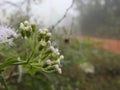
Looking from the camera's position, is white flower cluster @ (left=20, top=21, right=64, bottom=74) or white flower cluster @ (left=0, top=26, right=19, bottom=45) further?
white flower cluster @ (left=20, top=21, right=64, bottom=74)

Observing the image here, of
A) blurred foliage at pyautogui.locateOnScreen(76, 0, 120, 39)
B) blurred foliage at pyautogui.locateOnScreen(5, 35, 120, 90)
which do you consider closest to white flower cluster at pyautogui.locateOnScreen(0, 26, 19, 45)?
blurred foliage at pyautogui.locateOnScreen(5, 35, 120, 90)

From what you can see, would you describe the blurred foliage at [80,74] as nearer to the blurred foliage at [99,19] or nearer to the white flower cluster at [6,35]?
the white flower cluster at [6,35]

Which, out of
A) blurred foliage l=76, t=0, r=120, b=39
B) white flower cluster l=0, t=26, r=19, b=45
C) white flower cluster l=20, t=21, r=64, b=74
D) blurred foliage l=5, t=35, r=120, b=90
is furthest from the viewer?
blurred foliage l=76, t=0, r=120, b=39

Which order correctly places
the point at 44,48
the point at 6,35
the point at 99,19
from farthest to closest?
the point at 99,19 < the point at 44,48 < the point at 6,35

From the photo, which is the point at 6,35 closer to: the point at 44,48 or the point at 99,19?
the point at 44,48

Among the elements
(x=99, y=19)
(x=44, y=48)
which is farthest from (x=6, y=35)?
(x=99, y=19)

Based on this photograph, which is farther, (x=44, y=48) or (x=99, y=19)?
(x=99, y=19)

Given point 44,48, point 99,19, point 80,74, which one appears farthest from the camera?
point 99,19

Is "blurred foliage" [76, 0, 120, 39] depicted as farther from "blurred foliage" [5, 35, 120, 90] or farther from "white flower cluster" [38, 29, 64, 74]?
"white flower cluster" [38, 29, 64, 74]

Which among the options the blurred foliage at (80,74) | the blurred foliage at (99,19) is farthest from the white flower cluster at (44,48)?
the blurred foliage at (99,19)

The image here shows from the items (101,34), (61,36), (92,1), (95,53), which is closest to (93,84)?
(61,36)

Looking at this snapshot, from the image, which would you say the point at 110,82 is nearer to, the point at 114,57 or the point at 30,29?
the point at 114,57
